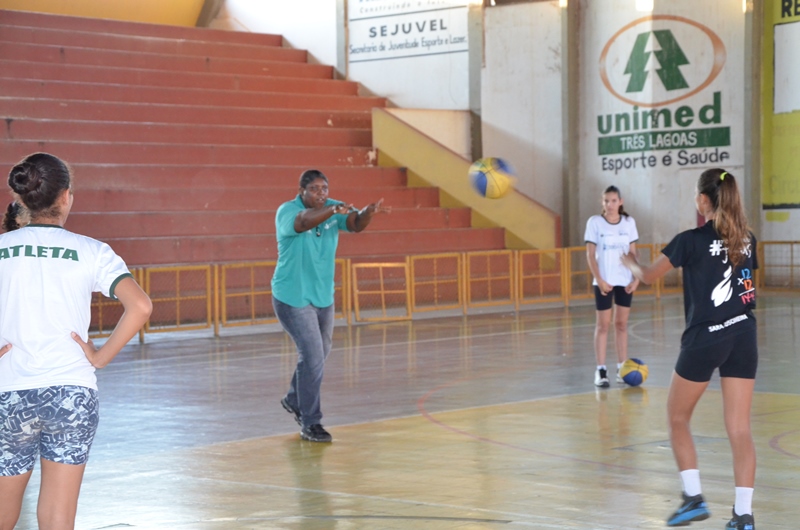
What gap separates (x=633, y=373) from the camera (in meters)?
12.8

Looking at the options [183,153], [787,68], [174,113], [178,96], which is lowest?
[183,153]

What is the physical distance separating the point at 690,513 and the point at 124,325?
11.6 feet

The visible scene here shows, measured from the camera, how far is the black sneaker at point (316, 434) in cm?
994

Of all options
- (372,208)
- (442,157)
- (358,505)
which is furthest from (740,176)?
(358,505)

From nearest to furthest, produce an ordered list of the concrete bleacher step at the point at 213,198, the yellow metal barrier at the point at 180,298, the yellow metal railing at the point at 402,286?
1. the yellow metal barrier at the point at 180,298
2. the yellow metal railing at the point at 402,286
3. the concrete bleacher step at the point at 213,198

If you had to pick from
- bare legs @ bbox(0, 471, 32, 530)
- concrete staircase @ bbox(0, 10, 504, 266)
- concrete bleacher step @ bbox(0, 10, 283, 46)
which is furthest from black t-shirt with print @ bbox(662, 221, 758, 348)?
concrete bleacher step @ bbox(0, 10, 283, 46)

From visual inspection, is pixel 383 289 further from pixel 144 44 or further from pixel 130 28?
pixel 130 28

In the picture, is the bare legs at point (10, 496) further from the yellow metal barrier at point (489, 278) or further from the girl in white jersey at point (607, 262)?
the yellow metal barrier at point (489, 278)

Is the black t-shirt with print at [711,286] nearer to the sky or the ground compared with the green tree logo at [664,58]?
nearer to the ground

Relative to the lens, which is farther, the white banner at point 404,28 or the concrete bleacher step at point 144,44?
the white banner at point 404,28

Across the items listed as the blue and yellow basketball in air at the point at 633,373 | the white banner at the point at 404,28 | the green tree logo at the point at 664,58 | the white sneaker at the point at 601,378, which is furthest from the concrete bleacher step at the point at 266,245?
the blue and yellow basketball in air at the point at 633,373

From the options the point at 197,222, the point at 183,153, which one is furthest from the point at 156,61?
the point at 197,222

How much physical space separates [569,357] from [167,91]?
50.3 ft

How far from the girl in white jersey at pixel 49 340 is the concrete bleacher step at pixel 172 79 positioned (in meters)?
23.0
